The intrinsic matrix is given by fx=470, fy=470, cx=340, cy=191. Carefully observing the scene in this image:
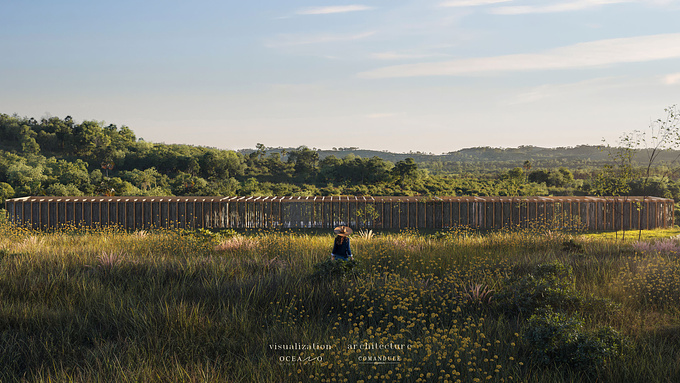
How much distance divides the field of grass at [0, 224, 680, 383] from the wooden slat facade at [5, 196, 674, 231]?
8309mm

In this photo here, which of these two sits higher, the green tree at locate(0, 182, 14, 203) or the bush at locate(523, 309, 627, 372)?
the green tree at locate(0, 182, 14, 203)

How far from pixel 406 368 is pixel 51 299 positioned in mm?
5137

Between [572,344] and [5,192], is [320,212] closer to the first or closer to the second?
[572,344]

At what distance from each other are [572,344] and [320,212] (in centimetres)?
1371

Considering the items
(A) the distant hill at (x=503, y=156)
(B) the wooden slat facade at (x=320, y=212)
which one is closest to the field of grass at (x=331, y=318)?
(B) the wooden slat facade at (x=320, y=212)

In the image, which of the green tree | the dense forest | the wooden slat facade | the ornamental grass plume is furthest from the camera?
the dense forest

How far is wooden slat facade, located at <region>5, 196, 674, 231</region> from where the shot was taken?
17750 mm

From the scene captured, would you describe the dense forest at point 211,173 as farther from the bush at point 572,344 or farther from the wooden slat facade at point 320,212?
the bush at point 572,344

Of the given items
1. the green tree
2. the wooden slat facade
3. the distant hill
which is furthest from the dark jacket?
the distant hill

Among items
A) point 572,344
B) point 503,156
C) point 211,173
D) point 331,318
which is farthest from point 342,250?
point 503,156

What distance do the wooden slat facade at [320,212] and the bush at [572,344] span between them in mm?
13187

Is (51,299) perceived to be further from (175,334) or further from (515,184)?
(515,184)

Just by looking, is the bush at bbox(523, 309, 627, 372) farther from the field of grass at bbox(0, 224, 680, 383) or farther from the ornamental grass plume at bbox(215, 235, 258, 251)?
the ornamental grass plume at bbox(215, 235, 258, 251)

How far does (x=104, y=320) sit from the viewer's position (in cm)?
552
